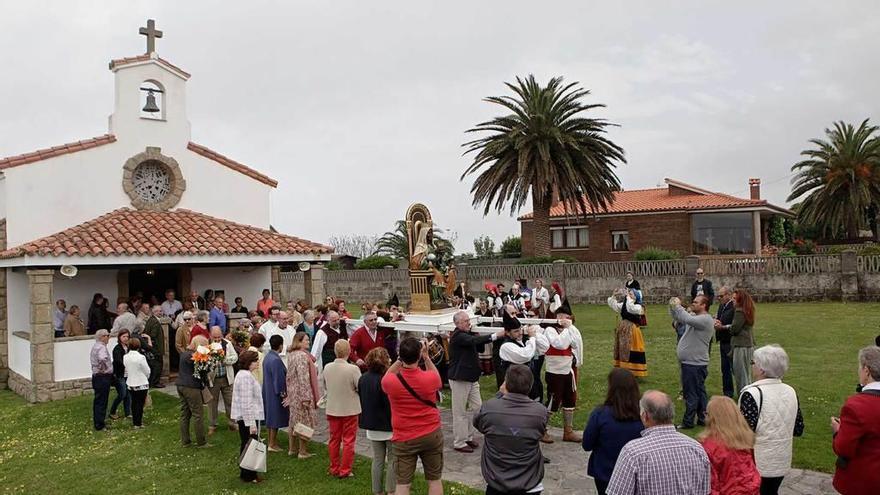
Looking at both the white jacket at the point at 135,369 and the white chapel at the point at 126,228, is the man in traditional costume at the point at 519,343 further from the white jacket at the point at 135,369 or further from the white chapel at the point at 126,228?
the white chapel at the point at 126,228

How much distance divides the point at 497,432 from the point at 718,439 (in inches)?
58.8

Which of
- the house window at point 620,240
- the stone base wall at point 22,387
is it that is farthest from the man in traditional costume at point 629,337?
the house window at point 620,240

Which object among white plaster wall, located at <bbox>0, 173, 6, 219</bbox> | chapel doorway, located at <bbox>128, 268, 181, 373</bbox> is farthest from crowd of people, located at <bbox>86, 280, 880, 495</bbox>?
white plaster wall, located at <bbox>0, 173, 6, 219</bbox>

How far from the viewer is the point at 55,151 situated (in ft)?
Result: 49.0

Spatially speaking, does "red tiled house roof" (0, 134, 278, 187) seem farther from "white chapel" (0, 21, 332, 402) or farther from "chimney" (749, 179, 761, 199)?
"chimney" (749, 179, 761, 199)

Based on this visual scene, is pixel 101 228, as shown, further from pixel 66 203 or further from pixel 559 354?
pixel 559 354

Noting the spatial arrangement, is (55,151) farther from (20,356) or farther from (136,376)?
(136,376)

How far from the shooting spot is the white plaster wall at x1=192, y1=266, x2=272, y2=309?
17.9 metres

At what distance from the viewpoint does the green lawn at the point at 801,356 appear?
880cm

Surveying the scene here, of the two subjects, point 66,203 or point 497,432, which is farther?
point 66,203

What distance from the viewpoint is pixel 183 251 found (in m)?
14.4

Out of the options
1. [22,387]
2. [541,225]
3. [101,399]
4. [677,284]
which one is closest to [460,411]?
[101,399]

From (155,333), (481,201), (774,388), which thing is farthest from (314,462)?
(481,201)

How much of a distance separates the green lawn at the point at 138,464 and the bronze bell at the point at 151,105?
8223 millimetres
